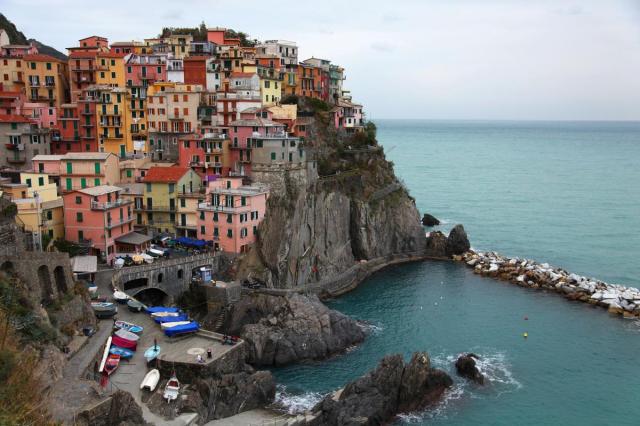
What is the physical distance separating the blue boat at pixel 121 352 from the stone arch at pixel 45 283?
17.4ft

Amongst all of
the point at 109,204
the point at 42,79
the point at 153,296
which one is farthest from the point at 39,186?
the point at 42,79

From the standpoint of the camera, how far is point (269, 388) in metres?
43.7

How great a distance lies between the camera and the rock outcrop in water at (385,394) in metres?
40.9

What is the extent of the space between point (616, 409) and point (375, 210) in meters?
Answer: 43.2

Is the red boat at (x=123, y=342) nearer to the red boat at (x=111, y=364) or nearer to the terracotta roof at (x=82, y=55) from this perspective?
the red boat at (x=111, y=364)

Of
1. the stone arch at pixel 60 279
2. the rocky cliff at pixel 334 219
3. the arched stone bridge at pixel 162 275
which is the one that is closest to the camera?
the stone arch at pixel 60 279

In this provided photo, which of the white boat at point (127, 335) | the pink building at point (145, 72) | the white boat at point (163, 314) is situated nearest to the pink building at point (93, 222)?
the white boat at point (163, 314)

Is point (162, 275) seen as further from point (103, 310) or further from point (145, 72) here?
point (145, 72)

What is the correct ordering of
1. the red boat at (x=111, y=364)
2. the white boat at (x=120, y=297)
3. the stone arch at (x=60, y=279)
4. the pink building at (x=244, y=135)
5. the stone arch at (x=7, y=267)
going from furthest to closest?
A: the pink building at (x=244, y=135)
the white boat at (x=120, y=297)
the stone arch at (x=60, y=279)
the red boat at (x=111, y=364)
the stone arch at (x=7, y=267)

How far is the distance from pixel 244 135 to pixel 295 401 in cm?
3552

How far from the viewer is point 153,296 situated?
5662cm

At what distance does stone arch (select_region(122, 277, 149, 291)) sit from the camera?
177 feet

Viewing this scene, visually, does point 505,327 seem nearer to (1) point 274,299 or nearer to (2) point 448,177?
(1) point 274,299

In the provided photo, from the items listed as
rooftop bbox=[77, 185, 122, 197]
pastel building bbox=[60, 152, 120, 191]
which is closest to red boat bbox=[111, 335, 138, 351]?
rooftop bbox=[77, 185, 122, 197]
